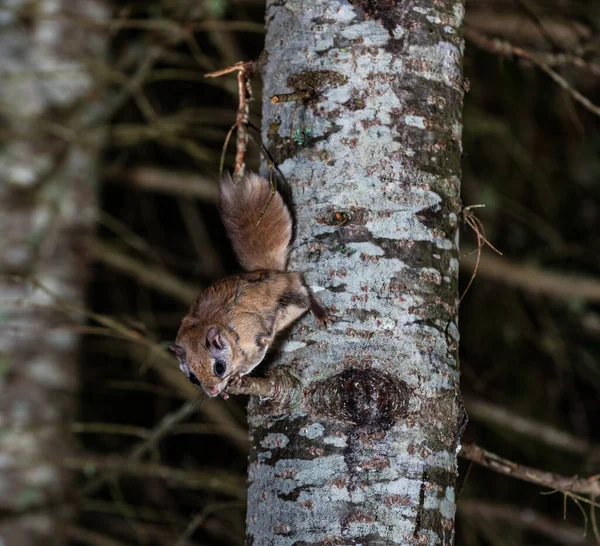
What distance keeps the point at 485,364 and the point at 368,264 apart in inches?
133

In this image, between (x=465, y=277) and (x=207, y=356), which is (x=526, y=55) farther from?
(x=465, y=277)

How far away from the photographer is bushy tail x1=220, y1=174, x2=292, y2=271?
1.86 meters

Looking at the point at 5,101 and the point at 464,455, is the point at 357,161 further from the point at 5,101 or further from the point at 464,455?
the point at 5,101

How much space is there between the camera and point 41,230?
13.5 feet

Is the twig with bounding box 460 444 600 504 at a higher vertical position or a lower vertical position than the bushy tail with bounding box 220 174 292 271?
lower

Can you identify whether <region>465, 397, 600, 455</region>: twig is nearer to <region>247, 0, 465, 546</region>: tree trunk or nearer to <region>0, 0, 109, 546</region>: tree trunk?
<region>247, 0, 465, 546</region>: tree trunk

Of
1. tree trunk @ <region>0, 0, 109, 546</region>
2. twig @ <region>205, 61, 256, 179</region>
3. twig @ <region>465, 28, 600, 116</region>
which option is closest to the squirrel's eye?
twig @ <region>205, 61, 256, 179</region>

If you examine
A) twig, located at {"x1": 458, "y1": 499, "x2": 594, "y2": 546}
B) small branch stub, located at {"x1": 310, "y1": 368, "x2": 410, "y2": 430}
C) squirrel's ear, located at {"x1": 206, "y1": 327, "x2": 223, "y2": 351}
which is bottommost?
twig, located at {"x1": 458, "y1": 499, "x2": 594, "y2": 546}

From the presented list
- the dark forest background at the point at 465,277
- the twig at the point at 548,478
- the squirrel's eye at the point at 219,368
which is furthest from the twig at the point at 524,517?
the squirrel's eye at the point at 219,368

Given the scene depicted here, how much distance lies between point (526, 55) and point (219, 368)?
3.86 ft

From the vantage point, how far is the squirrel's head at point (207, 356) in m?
2.14

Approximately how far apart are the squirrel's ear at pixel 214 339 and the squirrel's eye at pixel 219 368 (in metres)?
0.04

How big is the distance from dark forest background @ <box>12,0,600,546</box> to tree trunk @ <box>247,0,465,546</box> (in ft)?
2.47

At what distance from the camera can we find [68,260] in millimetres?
4223
